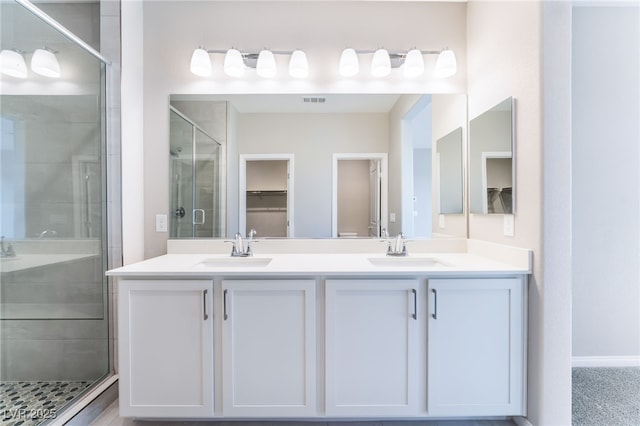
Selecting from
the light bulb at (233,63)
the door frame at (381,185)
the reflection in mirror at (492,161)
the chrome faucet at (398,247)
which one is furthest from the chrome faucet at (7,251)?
the reflection in mirror at (492,161)

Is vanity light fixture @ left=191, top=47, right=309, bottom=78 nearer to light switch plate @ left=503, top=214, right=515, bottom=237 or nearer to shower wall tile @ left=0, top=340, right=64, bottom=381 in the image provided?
light switch plate @ left=503, top=214, right=515, bottom=237

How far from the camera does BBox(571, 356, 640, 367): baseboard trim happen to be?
2.16 m

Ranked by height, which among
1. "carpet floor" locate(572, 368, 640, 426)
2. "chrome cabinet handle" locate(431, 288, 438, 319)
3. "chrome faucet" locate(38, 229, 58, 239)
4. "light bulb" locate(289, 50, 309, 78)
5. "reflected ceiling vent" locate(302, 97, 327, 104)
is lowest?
"carpet floor" locate(572, 368, 640, 426)

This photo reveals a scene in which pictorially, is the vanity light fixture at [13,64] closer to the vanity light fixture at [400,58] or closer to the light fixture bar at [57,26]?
the light fixture bar at [57,26]

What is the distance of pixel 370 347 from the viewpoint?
4.94ft

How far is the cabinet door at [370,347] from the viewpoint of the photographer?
59.3 inches

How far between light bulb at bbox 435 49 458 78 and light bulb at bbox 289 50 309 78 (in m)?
0.94

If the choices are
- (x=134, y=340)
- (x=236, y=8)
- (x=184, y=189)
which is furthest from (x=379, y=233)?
(x=236, y=8)

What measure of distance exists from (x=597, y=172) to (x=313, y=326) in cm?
232

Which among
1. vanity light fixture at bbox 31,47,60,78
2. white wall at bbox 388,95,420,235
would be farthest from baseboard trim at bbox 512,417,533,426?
vanity light fixture at bbox 31,47,60,78

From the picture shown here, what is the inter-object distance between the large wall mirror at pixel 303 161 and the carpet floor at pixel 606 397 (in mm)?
1183

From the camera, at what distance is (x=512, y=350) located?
1.52 metres

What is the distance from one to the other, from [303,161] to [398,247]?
0.91m

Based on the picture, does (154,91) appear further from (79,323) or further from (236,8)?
(79,323)
